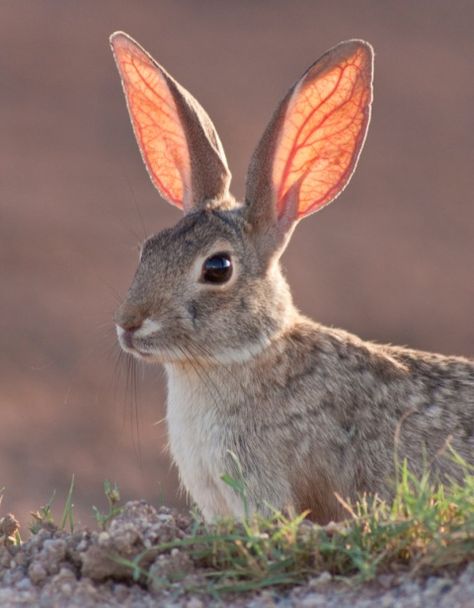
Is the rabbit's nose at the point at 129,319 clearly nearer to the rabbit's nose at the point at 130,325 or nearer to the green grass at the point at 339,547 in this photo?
the rabbit's nose at the point at 130,325

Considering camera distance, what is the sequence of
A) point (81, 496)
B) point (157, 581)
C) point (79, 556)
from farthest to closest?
1. point (81, 496)
2. point (79, 556)
3. point (157, 581)

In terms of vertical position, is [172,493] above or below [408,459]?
below

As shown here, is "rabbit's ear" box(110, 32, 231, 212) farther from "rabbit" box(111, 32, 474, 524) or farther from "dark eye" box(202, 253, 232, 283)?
"dark eye" box(202, 253, 232, 283)

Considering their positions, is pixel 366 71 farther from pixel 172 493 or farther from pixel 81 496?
pixel 81 496

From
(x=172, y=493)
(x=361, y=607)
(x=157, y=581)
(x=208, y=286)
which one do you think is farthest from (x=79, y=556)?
(x=172, y=493)

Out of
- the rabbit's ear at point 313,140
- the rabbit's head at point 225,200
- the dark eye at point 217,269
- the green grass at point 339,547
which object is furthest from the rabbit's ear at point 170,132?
the green grass at point 339,547

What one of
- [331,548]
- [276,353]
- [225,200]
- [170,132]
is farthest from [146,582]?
[170,132]

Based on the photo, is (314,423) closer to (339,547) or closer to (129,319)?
(129,319)
